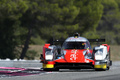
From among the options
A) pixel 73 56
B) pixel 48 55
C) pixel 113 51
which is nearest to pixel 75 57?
pixel 73 56

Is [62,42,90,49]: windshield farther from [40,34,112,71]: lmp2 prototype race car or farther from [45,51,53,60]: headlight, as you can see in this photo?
[45,51,53,60]: headlight

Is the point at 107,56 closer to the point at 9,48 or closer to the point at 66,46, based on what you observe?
the point at 66,46

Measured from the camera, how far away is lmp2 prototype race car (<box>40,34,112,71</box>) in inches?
603

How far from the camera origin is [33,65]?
2205 cm

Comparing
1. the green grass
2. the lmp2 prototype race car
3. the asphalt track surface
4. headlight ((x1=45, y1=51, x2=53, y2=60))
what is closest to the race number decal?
the lmp2 prototype race car

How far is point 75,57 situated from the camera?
603 inches

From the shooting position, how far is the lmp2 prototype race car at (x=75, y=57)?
15.3 metres

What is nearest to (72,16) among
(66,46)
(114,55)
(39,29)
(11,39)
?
(39,29)

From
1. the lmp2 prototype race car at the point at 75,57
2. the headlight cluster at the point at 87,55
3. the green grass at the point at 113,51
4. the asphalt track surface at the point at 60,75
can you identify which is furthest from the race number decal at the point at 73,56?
the green grass at the point at 113,51

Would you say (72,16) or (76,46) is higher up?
(72,16)

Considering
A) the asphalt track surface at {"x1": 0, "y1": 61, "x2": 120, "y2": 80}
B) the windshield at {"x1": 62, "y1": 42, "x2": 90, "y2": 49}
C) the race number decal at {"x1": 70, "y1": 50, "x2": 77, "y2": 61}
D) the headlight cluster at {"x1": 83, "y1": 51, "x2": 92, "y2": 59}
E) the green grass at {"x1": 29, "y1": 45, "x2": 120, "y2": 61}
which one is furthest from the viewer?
the green grass at {"x1": 29, "y1": 45, "x2": 120, "y2": 61}

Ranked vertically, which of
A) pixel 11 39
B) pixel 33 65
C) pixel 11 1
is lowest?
pixel 33 65

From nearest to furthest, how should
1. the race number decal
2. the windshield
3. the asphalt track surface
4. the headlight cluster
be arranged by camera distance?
the asphalt track surface, the race number decal, the headlight cluster, the windshield

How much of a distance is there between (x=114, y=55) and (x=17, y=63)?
101ft
